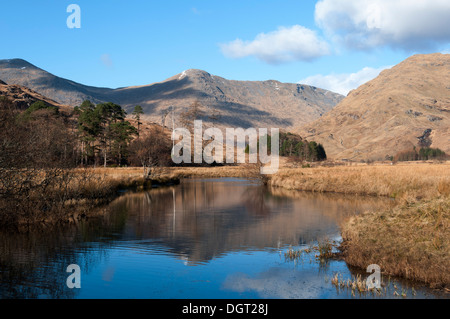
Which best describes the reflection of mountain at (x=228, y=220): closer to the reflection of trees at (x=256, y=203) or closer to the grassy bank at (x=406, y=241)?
the reflection of trees at (x=256, y=203)

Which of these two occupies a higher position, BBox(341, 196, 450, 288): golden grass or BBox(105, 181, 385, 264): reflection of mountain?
BBox(341, 196, 450, 288): golden grass

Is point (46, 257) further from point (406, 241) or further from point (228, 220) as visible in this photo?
point (406, 241)

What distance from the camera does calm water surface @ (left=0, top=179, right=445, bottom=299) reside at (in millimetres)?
12938

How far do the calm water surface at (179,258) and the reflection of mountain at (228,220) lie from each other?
2.6 inches

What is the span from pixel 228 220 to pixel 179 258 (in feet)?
36.4

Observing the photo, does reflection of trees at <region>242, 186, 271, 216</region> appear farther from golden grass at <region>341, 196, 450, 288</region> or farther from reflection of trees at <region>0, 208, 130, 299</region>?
golden grass at <region>341, 196, 450, 288</region>

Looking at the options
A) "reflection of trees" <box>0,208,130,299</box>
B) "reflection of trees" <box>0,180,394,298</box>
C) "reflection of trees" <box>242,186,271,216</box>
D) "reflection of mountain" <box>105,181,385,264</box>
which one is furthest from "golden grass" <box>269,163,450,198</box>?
"reflection of trees" <box>0,208,130,299</box>

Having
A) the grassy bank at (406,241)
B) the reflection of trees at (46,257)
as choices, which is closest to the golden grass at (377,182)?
the grassy bank at (406,241)

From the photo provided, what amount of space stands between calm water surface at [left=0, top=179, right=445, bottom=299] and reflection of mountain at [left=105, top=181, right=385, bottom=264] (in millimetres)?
65

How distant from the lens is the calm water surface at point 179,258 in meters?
12.9

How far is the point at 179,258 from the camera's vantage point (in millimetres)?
17219

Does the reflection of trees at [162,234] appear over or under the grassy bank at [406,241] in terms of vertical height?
under


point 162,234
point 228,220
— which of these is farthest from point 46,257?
point 228,220
